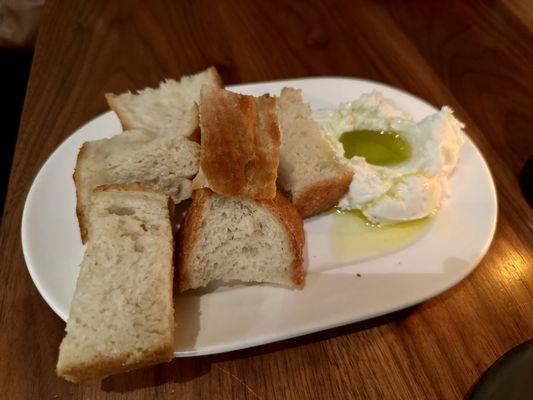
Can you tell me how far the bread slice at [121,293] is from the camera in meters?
1.48

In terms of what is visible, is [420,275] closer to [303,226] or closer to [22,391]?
[303,226]

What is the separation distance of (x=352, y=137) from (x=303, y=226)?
535mm

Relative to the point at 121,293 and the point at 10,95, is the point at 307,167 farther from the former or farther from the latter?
the point at 10,95

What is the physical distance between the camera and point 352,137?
2.24m

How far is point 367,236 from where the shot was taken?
2.04 meters

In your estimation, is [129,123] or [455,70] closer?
[129,123]

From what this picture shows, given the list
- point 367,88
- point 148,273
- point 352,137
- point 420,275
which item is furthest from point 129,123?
point 420,275

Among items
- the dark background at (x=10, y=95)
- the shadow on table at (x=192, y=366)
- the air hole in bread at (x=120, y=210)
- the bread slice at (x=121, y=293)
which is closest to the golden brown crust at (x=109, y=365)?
the bread slice at (x=121, y=293)

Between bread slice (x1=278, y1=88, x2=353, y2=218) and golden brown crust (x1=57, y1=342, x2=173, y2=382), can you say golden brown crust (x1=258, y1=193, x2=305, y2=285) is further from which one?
golden brown crust (x1=57, y1=342, x2=173, y2=382)

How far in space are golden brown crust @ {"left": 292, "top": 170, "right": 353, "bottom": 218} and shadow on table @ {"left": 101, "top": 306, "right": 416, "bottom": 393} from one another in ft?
1.79

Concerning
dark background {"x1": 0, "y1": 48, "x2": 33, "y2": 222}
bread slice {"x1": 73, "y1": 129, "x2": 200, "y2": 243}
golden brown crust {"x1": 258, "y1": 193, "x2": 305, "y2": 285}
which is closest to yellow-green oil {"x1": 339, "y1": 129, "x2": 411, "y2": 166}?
golden brown crust {"x1": 258, "y1": 193, "x2": 305, "y2": 285}

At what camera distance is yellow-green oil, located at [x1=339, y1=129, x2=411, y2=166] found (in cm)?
216

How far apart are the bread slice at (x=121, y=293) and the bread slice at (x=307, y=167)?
0.59m

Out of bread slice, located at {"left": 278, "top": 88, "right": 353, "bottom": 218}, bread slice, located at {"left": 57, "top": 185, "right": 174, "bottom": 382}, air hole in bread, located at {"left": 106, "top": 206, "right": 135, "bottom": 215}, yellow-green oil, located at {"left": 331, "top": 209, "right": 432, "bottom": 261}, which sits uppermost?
air hole in bread, located at {"left": 106, "top": 206, "right": 135, "bottom": 215}
